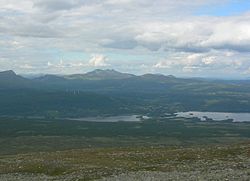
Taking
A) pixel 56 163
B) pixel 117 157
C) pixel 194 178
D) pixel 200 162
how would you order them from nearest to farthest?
pixel 194 178 < pixel 200 162 < pixel 56 163 < pixel 117 157

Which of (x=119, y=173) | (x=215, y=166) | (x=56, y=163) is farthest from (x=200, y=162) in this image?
(x=56, y=163)

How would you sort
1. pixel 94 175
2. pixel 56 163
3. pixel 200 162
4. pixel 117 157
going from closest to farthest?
1. pixel 94 175
2. pixel 200 162
3. pixel 56 163
4. pixel 117 157

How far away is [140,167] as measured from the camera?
182 ft

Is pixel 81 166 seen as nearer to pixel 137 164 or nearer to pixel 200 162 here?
pixel 137 164

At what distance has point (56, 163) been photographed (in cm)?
6191

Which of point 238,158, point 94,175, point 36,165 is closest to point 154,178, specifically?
point 94,175

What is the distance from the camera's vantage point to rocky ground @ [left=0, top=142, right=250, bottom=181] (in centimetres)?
4616

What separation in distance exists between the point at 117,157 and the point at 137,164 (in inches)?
375

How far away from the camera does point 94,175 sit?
50.4 m

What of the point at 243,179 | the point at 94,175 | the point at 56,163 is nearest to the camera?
the point at 243,179

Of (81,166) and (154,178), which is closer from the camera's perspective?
(154,178)

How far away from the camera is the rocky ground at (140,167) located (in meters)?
46.2

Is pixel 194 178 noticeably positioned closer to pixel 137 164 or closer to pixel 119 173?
pixel 119 173

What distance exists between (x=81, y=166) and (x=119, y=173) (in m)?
9.63
